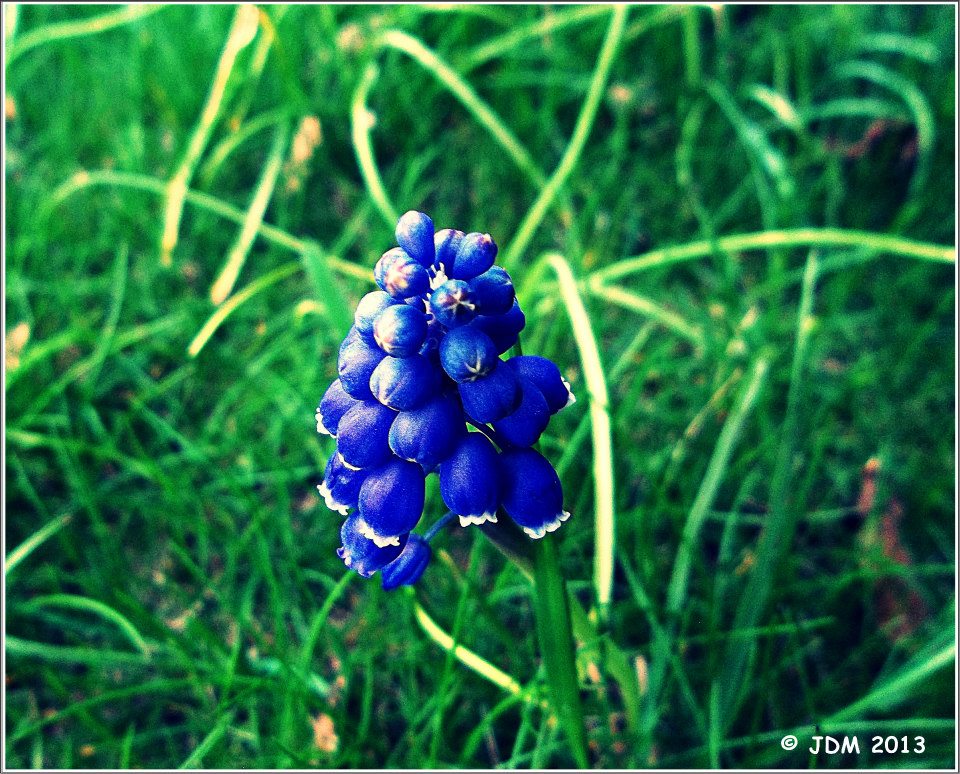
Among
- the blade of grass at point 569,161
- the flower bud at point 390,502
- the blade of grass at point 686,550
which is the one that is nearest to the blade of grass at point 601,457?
the blade of grass at point 686,550

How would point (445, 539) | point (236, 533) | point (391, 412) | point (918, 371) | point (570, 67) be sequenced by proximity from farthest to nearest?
point (570, 67)
point (918, 371)
point (236, 533)
point (445, 539)
point (391, 412)

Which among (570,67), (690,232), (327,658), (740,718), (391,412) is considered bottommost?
(740,718)

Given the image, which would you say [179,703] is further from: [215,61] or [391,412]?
[215,61]

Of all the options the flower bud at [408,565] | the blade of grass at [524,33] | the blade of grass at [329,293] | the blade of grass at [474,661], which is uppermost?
the blade of grass at [524,33]

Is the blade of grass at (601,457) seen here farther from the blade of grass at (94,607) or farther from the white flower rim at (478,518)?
the blade of grass at (94,607)

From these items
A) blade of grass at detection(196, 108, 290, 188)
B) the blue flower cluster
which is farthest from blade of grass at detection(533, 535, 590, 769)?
blade of grass at detection(196, 108, 290, 188)

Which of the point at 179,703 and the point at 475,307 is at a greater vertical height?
the point at 475,307

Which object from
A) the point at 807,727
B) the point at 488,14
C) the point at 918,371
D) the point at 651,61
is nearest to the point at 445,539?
the point at 807,727
